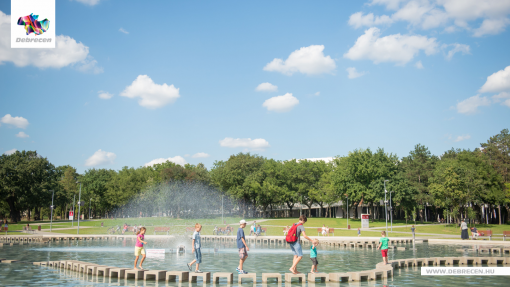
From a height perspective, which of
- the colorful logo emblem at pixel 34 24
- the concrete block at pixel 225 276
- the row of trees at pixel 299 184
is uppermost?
the colorful logo emblem at pixel 34 24

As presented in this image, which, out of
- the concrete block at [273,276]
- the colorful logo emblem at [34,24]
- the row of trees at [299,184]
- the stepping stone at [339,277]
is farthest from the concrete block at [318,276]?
the row of trees at [299,184]

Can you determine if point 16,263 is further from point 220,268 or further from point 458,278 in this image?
point 458,278

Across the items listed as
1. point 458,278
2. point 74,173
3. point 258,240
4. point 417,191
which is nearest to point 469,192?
point 417,191

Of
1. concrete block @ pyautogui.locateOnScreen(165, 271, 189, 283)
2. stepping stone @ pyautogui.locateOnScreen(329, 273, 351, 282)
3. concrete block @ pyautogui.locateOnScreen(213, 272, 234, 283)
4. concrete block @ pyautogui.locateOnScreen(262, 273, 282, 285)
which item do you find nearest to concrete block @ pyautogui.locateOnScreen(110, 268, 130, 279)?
concrete block @ pyautogui.locateOnScreen(165, 271, 189, 283)

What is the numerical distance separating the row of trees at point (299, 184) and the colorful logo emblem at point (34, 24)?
59849 millimetres

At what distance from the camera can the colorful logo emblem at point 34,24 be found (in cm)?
2862

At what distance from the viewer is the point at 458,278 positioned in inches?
648

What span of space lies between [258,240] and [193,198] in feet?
197

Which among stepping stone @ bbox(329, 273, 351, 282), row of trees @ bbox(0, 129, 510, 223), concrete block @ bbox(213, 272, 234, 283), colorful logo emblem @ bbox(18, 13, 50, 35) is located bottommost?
stepping stone @ bbox(329, 273, 351, 282)

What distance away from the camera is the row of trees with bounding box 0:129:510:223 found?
7131cm

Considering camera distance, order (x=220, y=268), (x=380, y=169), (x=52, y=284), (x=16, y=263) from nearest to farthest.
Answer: (x=52, y=284), (x=220, y=268), (x=16, y=263), (x=380, y=169)

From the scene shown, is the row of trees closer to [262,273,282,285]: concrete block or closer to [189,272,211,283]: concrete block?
[262,273,282,285]: concrete block

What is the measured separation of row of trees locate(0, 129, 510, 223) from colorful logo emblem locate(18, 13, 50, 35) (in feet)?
196

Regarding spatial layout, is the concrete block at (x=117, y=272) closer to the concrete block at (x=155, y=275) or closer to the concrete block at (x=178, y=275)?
the concrete block at (x=155, y=275)
